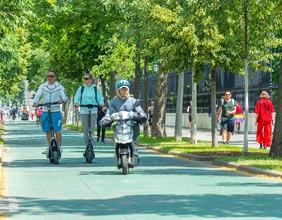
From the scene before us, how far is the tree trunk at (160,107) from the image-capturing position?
3481 cm

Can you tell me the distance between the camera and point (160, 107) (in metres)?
35.2

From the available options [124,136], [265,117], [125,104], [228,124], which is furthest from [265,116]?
[124,136]

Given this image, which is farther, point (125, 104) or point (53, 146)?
point (53, 146)

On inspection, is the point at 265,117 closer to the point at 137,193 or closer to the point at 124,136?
the point at 124,136

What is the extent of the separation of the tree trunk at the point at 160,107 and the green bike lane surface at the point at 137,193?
14.9 metres

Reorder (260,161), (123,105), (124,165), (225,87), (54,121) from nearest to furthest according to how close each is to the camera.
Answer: (124,165), (123,105), (260,161), (54,121), (225,87)

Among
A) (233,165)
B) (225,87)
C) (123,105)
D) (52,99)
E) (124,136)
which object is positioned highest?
(225,87)

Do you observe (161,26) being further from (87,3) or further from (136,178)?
(136,178)

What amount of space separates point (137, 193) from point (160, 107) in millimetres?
21896

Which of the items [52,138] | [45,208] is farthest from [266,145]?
[45,208]

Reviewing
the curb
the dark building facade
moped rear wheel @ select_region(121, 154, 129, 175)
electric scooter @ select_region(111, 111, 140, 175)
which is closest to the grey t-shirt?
electric scooter @ select_region(111, 111, 140, 175)

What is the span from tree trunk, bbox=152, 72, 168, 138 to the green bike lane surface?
14.9 m

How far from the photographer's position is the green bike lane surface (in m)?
11.0

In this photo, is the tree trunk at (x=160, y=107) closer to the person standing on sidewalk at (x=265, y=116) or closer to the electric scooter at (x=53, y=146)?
the person standing on sidewalk at (x=265, y=116)
